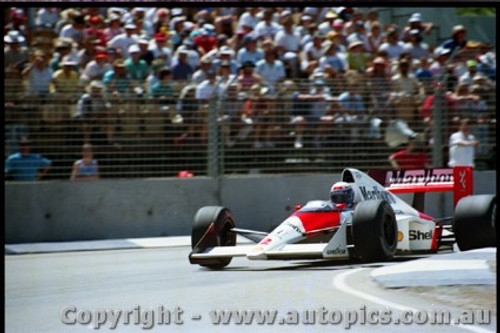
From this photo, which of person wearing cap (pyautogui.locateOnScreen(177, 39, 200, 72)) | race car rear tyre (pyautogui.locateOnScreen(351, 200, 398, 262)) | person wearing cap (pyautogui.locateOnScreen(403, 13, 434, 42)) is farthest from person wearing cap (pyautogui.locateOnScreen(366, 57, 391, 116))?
race car rear tyre (pyautogui.locateOnScreen(351, 200, 398, 262))

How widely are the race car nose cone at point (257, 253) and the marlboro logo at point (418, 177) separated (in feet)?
2.97

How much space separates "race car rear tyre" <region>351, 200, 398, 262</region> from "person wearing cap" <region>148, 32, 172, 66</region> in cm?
232

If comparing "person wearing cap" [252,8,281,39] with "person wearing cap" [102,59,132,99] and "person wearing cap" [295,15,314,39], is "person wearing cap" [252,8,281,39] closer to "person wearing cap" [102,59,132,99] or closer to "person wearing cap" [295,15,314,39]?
"person wearing cap" [295,15,314,39]

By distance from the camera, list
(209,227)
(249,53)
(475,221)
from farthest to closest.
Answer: (249,53)
(209,227)
(475,221)

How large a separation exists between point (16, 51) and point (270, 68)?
2.01 m

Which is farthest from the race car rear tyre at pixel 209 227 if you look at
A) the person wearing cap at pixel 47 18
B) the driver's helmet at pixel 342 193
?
the person wearing cap at pixel 47 18

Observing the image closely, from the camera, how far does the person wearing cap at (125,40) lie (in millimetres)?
7438

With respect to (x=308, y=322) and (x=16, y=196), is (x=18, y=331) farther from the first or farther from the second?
(x=16, y=196)

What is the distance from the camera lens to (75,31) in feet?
26.5

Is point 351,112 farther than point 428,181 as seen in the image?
Yes

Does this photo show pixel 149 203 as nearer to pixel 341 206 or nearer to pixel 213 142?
pixel 213 142

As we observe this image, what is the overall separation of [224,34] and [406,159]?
2.00 metres

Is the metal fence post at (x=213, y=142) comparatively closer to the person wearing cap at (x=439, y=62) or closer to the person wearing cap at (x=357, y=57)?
the person wearing cap at (x=357, y=57)

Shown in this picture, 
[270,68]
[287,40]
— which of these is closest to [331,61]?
[287,40]
